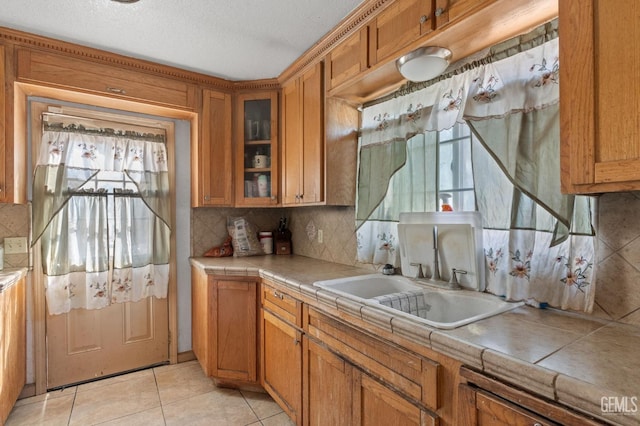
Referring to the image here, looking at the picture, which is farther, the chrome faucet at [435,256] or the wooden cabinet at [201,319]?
the wooden cabinet at [201,319]

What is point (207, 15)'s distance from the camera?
5.88ft

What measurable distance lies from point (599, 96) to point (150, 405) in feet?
9.20

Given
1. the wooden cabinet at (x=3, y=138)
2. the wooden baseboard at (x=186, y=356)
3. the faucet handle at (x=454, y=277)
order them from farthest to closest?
the wooden baseboard at (x=186, y=356)
the wooden cabinet at (x=3, y=138)
the faucet handle at (x=454, y=277)

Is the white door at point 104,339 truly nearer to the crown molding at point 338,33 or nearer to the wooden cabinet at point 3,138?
the wooden cabinet at point 3,138

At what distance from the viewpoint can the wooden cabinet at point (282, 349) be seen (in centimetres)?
180

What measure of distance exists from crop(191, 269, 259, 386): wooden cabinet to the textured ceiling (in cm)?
157

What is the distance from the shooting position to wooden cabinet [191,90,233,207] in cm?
266

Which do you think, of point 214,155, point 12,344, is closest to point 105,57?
point 214,155

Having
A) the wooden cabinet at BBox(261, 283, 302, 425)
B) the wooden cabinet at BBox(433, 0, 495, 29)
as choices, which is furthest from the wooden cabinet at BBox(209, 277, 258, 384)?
the wooden cabinet at BBox(433, 0, 495, 29)

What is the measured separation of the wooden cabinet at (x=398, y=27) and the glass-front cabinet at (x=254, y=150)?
4.07 ft

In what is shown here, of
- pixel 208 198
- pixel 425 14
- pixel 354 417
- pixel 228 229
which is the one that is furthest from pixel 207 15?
pixel 354 417

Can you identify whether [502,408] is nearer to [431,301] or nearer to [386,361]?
[386,361]

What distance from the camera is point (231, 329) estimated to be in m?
2.30

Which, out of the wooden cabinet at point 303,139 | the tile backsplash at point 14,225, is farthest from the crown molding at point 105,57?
the tile backsplash at point 14,225
